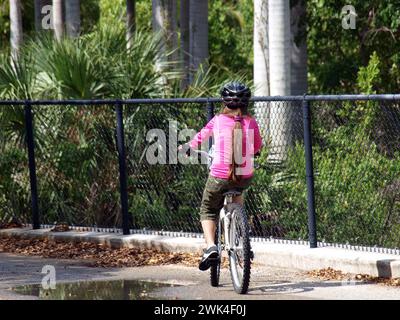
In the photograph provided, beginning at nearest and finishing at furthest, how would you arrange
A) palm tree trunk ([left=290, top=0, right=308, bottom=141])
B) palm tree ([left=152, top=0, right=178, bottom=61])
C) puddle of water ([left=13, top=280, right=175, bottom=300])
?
puddle of water ([left=13, top=280, right=175, bottom=300])
palm tree trunk ([left=290, top=0, right=308, bottom=141])
palm tree ([left=152, top=0, right=178, bottom=61])

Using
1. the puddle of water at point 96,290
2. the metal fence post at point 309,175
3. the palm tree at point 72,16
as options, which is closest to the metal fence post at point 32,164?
the puddle of water at point 96,290

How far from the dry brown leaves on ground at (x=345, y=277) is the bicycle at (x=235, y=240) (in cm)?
113

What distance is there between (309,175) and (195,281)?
170 centimetres

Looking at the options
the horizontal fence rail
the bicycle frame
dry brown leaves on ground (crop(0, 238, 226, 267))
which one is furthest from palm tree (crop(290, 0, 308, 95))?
the bicycle frame

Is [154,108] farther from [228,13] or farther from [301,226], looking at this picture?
[228,13]

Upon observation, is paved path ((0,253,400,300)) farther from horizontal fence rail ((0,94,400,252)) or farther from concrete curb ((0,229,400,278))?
horizontal fence rail ((0,94,400,252))

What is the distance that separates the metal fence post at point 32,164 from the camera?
15797mm

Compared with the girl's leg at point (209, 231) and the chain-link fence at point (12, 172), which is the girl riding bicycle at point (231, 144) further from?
the chain-link fence at point (12, 172)

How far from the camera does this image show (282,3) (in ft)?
61.5

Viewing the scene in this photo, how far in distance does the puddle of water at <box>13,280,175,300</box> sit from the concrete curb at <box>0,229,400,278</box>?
148 cm

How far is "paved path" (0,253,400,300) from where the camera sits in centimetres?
1119

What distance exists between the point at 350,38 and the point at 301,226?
2042cm

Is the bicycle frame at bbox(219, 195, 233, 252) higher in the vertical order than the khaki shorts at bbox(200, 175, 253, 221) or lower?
lower

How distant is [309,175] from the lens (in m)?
13.0
